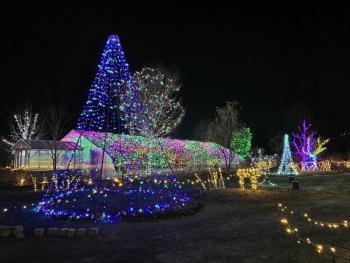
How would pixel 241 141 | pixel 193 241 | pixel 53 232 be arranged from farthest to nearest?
pixel 241 141 < pixel 53 232 < pixel 193 241

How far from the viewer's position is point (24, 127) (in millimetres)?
32719

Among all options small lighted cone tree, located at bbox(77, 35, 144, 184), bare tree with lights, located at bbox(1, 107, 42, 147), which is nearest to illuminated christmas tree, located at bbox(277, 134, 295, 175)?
small lighted cone tree, located at bbox(77, 35, 144, 184)

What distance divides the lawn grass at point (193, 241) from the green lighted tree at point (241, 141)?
19116 mm

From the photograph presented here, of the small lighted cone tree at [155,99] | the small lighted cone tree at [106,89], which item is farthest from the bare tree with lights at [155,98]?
the small lighted cone tree at [106,89]

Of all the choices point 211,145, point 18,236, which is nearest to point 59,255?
point 18,236

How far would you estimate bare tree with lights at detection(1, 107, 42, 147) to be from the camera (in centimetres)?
3243

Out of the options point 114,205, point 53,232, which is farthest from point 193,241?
point 114,205

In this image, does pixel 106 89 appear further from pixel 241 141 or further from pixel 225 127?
pixel 241 141

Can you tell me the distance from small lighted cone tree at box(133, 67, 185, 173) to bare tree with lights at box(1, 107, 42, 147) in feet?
48.1

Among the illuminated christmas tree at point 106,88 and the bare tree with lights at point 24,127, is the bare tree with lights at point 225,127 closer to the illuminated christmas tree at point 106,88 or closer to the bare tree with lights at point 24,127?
the illuminated christmas tree at point 106,88

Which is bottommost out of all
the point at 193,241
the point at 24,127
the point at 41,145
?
the point at 193,241

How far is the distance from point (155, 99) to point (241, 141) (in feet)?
34.9

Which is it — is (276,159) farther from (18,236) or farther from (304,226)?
(18,236)

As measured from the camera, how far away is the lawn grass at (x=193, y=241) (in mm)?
5734
